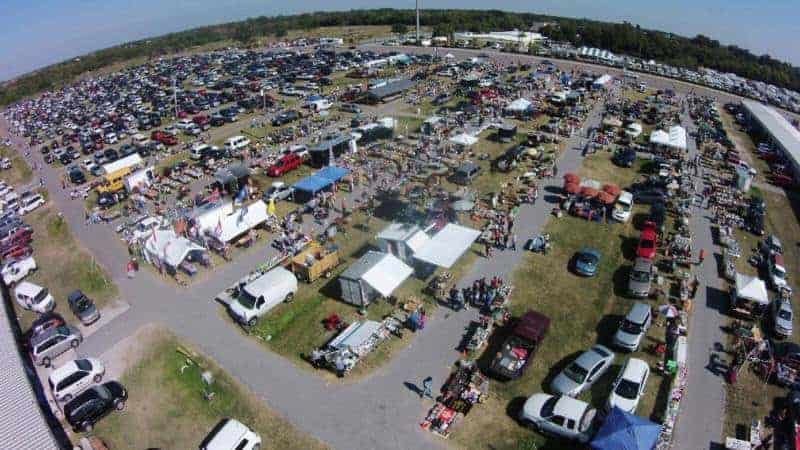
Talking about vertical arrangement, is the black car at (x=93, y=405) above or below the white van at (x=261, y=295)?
below

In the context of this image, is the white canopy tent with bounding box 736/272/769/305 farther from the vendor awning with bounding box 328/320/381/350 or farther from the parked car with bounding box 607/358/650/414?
the vendor awning with bounding box 328/320/381/350

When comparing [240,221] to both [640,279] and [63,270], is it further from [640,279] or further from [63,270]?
[640,279]

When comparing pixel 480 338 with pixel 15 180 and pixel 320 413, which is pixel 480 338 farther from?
pixel 15 180

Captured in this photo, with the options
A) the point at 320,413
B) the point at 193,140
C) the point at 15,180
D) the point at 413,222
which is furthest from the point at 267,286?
the point at 15,180

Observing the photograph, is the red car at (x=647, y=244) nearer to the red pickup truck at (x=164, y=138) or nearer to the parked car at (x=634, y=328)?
the parked car at (x=634, y=328)

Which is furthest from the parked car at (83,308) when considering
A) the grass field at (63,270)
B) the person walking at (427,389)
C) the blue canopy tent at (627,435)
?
the blue canopy tent at (627,435)

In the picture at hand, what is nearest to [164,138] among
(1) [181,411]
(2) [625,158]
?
(1) [181,411]
